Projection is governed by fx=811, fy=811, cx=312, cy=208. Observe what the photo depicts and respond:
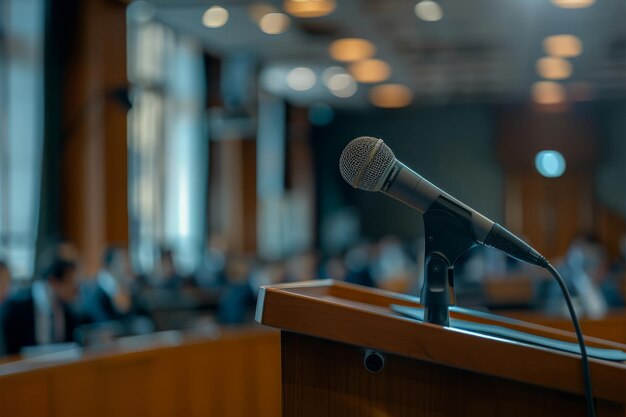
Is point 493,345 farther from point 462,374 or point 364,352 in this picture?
point 364,352

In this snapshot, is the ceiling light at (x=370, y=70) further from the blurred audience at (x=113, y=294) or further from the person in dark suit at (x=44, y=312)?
the person in dark suit at (x=44, y=312)

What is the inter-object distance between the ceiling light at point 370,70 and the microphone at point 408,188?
1108 cm

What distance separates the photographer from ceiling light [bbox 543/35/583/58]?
11.0m

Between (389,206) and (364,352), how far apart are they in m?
16.9

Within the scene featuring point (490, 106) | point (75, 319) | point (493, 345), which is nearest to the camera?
point (493, 345)

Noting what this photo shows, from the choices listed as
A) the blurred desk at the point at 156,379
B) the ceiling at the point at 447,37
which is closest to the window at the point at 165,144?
the ceiling at the point at 447,37

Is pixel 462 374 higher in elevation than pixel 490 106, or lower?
lower

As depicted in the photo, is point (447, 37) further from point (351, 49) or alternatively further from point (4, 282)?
point (4, 282)

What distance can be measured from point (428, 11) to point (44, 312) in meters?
5.76

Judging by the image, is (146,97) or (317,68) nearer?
(146,97)

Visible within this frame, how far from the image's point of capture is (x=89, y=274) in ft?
28.9

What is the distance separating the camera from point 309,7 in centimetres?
902

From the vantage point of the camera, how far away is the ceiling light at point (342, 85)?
14.0 m

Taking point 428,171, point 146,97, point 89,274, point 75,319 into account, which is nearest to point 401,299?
point 75,319
